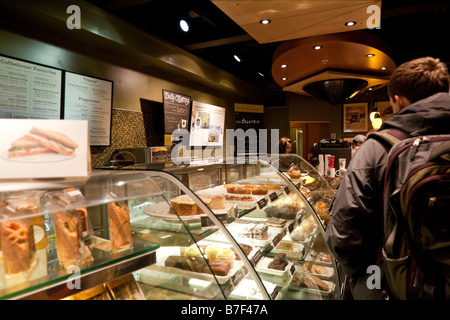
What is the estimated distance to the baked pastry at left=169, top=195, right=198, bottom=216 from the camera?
68.9 inches

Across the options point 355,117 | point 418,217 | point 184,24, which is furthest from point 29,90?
point 355,117

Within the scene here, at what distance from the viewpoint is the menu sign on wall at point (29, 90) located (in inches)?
128

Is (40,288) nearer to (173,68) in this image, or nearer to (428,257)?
(428,257)

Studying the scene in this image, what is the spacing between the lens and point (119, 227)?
134 centimetres

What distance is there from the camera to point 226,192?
253 centimetres

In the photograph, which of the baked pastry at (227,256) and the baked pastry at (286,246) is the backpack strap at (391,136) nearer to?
the baked pastry at (227,256)

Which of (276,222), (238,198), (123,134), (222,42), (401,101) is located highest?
(222,42)

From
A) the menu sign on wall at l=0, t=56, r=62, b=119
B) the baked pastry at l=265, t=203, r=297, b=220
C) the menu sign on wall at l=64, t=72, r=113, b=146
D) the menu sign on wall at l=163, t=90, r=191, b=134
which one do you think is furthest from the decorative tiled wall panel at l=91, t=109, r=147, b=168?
the baked pastry at l=265, t=203, r=297, b=220

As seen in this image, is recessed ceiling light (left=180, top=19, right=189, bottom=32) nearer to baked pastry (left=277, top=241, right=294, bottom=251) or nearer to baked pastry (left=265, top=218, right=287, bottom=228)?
baked pastry (left=265, top=218, right=287, bottom=228)

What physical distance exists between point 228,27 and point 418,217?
190 inches

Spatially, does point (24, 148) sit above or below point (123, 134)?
below

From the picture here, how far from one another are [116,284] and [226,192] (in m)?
1.34

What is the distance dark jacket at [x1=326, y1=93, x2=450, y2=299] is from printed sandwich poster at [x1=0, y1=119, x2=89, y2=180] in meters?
1.23

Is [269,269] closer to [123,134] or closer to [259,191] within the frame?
[259,191]
